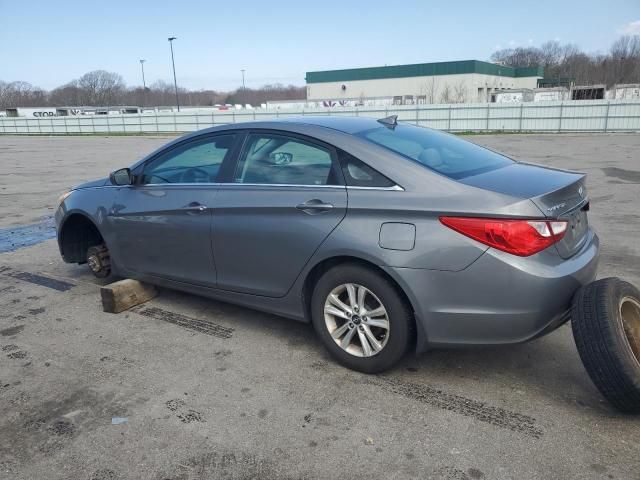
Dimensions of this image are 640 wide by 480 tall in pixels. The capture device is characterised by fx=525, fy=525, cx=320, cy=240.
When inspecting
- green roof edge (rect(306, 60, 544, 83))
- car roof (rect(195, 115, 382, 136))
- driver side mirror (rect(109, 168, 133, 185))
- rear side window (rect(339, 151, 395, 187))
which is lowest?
driver side mirror (rect(109, 168, 133, 185))

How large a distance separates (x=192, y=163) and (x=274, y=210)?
42.2 inches

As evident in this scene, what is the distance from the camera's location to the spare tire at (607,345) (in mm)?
2633

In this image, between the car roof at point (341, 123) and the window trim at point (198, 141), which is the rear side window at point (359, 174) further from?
the window trim at point (198, 141)

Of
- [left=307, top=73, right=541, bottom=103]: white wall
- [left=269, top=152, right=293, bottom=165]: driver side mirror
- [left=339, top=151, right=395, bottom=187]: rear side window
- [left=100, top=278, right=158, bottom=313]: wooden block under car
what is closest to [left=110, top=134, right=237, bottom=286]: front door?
[left=100, top=278, right=158, bottom=313]: wooden block under car

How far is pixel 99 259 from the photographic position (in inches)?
199

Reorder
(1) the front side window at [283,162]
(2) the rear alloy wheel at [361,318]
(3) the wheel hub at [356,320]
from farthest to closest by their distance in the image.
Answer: (1) the front side window at [283,162]
(3) the wheel hub at [356,320]
(2) the rear alloy wheel at [361,318]

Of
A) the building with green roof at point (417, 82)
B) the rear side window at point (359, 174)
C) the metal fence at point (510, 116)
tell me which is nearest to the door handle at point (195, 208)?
the rear side window at point (359, 174)

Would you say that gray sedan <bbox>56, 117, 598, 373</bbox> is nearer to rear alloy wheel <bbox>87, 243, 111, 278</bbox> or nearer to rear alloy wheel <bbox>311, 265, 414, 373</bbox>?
rear alloy wheel <bbox>311, 265, 414, 373</bbox>

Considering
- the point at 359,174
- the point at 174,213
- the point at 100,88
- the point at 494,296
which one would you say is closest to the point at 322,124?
the point at 359,174

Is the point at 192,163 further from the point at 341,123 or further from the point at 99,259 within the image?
the point at 99,259

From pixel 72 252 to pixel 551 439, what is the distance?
4611 mm

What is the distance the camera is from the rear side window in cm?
319

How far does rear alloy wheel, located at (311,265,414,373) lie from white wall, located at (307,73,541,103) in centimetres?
6774

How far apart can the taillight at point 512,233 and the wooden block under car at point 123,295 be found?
3.04 meters
